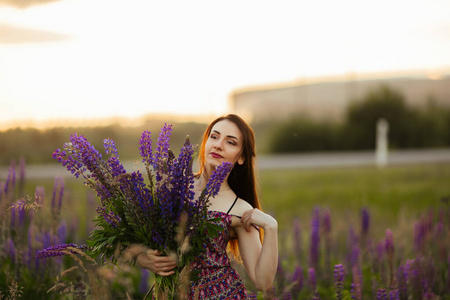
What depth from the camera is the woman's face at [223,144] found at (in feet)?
8.54

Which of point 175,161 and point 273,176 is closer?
point 175,161

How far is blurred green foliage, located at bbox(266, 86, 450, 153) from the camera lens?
767 inches

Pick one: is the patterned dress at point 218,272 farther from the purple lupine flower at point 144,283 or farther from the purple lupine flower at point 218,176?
the purple lupine flower at point 144,283

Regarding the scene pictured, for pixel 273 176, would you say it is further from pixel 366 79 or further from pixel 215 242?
pixel 366 79

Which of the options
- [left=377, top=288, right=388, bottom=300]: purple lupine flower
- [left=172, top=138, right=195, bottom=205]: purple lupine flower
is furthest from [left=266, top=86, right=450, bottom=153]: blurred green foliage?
[left=172, top=138, right=195, bottom=205]: purple lupine flower

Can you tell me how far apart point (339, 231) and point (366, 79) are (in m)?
19.4

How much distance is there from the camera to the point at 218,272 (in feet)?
8.14

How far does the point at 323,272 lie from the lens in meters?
4.02

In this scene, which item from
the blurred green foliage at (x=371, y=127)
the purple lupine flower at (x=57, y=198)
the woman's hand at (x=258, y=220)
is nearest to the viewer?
the woman's hand at (x=258, y=220)

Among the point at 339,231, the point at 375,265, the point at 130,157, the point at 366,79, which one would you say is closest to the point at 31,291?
the point at 375,265

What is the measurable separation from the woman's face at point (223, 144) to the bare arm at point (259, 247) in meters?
0.30

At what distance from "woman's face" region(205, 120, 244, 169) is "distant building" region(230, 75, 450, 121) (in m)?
17.8

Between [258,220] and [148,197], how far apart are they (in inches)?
24.9

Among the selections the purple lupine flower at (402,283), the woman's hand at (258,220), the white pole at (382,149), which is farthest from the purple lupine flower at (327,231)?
the white pole at (382,149)
